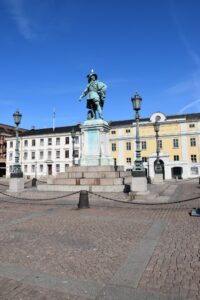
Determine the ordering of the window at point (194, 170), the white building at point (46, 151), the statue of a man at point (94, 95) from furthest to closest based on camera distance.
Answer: the white building at point (46, 151) → the window at point (194, 170) → the statue of a man at point (94, 95)

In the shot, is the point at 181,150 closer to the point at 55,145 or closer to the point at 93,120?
the point at 55,145

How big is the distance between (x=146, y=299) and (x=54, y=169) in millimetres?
63794

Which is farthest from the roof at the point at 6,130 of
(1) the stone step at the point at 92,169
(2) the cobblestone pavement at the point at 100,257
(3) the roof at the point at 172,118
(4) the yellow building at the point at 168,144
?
→ (2) the cobblestone pavement at the point at 100,257

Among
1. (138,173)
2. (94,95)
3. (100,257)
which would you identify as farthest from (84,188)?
(100,257)

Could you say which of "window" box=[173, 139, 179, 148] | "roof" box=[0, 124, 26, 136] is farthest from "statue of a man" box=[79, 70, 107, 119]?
"roof" box=[0, 124, 26, 136]

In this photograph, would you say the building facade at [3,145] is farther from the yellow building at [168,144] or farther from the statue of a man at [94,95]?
the statue of a man at [94,95]

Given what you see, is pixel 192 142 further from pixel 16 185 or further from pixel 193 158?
pixel 16 185

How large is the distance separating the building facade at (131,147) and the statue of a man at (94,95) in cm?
3117

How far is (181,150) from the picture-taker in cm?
5653

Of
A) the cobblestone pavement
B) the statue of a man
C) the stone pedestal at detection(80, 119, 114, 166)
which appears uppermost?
the statue of a man

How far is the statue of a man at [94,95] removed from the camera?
65.0ft

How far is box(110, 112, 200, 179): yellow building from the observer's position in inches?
2165

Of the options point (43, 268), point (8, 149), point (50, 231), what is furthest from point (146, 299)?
point (8, 149)

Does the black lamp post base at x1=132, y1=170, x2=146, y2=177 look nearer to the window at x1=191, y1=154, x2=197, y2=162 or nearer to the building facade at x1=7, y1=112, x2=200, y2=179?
the building facade at x1=7, y1=112, x2=200, y2=179
